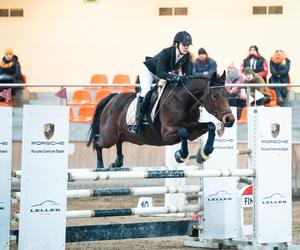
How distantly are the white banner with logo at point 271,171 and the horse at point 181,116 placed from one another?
343mm

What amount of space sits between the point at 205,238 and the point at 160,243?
0.65 metres

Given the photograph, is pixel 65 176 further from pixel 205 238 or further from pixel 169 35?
pixel 169 35

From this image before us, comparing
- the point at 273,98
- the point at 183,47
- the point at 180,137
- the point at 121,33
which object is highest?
the point at 121,33

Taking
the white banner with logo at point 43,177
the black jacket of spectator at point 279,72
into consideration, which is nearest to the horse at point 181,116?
the white banner with logo at point 43,177

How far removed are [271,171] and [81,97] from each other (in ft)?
20.6

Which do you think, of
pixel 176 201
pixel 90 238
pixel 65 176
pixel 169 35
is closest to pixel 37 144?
pixel 65 176

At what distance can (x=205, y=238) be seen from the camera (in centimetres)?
882

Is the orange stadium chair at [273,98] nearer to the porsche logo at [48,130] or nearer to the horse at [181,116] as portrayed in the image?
the horse at [181,116]

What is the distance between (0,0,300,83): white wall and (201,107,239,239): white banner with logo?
29.4 feet

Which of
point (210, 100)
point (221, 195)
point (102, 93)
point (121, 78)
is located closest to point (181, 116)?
point (210, 100)

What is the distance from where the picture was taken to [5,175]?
7.22 meters

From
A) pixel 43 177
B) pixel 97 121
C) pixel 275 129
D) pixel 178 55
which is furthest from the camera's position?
pixel 97 121

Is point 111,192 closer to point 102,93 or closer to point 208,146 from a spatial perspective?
point 208,146

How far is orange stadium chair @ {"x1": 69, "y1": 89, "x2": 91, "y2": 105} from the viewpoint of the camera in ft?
A: 45.6
